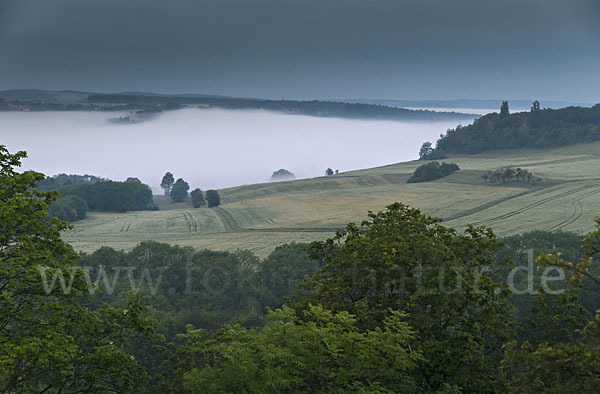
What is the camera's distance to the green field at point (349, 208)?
317ft

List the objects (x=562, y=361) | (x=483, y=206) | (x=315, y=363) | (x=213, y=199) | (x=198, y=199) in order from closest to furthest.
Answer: (x=562, y=361), (x=315, y=363), (x=483, y=206), (x=213, y=199), (x=198, y=199)

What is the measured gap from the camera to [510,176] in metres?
132

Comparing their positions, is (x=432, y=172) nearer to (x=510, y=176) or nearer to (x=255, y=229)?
(x=510, y=176)

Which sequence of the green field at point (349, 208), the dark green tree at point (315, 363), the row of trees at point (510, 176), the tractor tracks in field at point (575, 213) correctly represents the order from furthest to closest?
the row of trees at point (510, 176)
the green field at point (349, 208)
the tractor tracks in field at point (575, 213)
the dark green tree at point (315, 363)

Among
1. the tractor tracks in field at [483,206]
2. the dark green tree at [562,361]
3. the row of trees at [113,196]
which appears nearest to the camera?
the dark green tree at [562,361]

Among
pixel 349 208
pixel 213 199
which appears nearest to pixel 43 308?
pixel 349 208

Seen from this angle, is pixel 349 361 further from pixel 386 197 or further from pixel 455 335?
pixel 386 197

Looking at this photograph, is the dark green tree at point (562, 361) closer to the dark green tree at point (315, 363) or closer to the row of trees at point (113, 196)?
the dark green tree at point (315, 363)

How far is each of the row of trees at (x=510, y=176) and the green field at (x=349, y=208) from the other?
8.00 ft

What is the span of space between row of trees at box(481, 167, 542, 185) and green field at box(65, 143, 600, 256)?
2.44 m

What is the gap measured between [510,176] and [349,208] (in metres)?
41.7

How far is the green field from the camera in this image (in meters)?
96.5

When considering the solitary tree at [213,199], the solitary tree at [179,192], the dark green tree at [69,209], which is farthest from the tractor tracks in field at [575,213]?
the solitary tree at [179,192]

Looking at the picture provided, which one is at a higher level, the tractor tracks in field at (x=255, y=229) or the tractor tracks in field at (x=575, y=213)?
the tractor tracks in field at (x=575, y=213)
